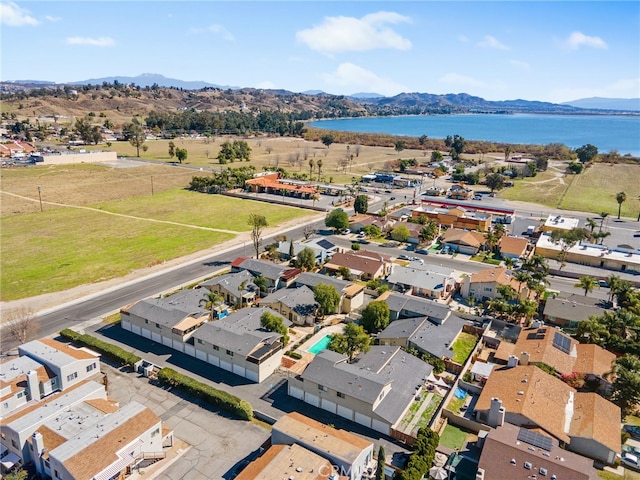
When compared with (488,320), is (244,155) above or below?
above

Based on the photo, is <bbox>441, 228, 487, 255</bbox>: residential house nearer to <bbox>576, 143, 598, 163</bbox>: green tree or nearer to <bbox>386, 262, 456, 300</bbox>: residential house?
<bbox>386, 262, 456, 300</bbox>: residential house

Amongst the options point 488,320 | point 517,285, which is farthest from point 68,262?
point 517,285

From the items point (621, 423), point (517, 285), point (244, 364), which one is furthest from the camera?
point (517, 285)

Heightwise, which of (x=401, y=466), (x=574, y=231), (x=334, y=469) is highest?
(x=574, y=231)

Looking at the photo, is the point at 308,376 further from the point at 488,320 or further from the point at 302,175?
the point at 302,175

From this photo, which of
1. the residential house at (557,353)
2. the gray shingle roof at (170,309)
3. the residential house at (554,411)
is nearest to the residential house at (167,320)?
the gray shingle roof at (170,309)

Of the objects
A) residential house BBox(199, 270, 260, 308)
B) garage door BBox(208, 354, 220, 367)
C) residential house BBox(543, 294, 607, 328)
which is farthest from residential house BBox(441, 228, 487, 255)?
garage door BBox(208, 354, 220, 367)

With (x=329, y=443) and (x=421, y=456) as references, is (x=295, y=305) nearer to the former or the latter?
(x=329, y=443)

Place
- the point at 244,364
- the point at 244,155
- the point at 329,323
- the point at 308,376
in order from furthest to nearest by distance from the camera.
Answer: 1. the point at 244,155
2. the point at 329,323
3. the point at 244,364
4. the point at 308,376
